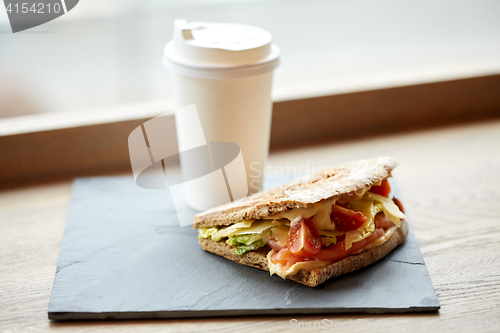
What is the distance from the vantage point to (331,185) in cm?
157

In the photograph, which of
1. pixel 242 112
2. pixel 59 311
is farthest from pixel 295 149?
pixel 59 311

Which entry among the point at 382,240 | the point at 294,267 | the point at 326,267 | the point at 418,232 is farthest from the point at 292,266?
the point at 418,232

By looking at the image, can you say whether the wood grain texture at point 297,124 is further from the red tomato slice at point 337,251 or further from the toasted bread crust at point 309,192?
the red tomato slice at point 337,251

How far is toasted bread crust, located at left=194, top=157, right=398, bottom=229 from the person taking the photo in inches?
58.7

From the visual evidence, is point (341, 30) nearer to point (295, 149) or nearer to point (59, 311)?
point (295, 149)

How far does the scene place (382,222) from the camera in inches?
64.7

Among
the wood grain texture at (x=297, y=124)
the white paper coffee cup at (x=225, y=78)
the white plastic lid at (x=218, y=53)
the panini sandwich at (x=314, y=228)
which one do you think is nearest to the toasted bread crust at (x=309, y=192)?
the panini sandwich at (x=314, y=228)

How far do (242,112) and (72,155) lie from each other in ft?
3.35

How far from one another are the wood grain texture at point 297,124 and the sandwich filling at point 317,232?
3.22ft

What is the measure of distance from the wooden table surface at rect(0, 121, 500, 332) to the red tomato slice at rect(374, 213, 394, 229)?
181mm

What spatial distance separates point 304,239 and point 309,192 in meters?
0.17

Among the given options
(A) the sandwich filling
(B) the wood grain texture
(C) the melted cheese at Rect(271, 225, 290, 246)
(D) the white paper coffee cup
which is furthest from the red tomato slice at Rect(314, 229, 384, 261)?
(B) the wood grain texture

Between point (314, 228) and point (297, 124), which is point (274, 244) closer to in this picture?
point (314, 228)

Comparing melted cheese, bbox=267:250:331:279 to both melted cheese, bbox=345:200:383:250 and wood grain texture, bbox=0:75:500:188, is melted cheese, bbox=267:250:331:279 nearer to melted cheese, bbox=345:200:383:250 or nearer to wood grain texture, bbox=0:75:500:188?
melted cheese, bbox=345:200:383:250
